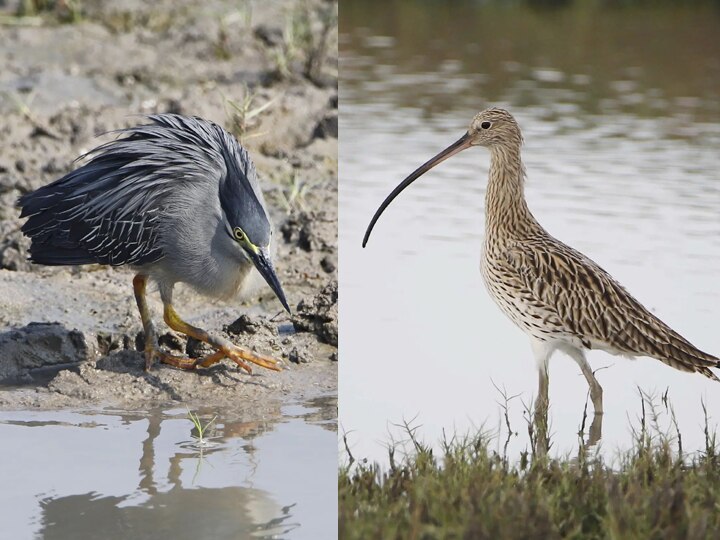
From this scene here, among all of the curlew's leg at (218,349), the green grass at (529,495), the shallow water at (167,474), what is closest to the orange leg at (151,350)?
the curlew's leg at (218,349)

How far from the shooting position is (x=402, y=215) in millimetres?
8945

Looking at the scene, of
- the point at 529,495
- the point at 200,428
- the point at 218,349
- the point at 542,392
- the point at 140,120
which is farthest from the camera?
the point at 140,120

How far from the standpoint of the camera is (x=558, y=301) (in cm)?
573

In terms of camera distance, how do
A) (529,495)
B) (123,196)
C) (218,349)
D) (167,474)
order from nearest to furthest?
1. (529,495)
2. (167,474)
3. (123,196)
4. (218,349)

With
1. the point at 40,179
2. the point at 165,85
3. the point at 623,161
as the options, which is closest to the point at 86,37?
the point at 165,85

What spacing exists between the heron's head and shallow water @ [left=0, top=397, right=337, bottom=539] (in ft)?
1.95

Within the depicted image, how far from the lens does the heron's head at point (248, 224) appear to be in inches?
227

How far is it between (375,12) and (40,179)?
891cm

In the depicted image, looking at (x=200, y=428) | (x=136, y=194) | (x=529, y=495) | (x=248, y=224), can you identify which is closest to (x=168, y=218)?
(x=136, y=194)

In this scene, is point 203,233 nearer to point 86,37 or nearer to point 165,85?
point 165,85

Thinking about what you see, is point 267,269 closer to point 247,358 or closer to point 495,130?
point 247,358

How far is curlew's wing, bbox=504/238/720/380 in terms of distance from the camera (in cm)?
570

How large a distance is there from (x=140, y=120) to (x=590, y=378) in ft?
14.5

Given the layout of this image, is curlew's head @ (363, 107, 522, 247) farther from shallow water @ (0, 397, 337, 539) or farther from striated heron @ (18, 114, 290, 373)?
shallow water @ (0, 397, 337, 539)
